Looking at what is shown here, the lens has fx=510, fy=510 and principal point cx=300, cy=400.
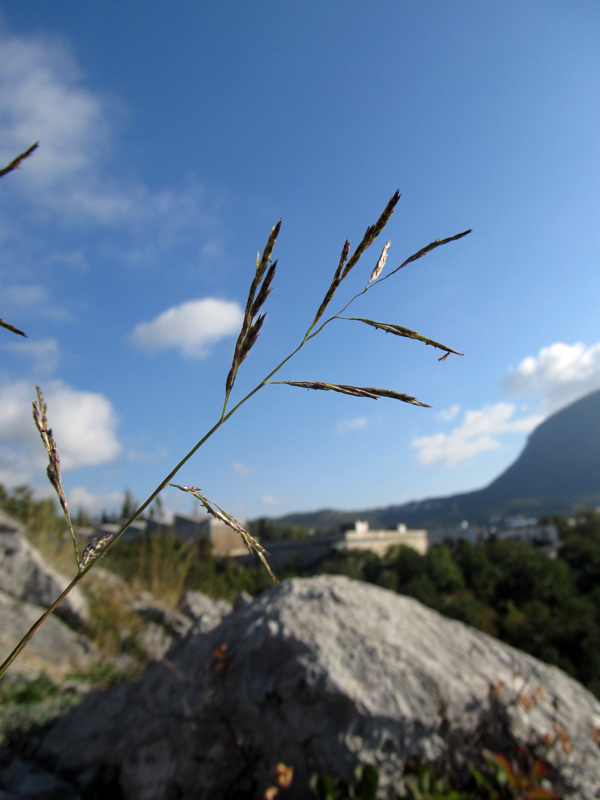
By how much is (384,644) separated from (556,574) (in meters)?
6.95

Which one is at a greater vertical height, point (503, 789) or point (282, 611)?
point (282, 611)

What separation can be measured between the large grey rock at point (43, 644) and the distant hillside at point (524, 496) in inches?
4433

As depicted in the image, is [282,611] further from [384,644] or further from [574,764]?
[574,764]

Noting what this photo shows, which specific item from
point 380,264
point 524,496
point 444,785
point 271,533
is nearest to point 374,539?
point 271,533

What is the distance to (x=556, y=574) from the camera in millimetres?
8461

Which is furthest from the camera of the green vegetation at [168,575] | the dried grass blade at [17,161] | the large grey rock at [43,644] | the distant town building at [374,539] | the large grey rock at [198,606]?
the distant town building at [374,539]

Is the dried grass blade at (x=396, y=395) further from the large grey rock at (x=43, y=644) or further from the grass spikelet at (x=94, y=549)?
the large grey rock at (x=43, y=644)

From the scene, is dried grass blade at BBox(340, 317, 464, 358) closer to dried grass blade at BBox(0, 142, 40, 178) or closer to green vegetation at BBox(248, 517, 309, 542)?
dried grass blade at BBox(0, 142, 40, 178)

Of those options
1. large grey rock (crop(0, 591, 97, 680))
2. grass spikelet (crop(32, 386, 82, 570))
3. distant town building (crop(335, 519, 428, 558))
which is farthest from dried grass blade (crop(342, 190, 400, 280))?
distant town building (crop(335, 519, 428, 558))

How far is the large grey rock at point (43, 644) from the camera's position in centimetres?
483

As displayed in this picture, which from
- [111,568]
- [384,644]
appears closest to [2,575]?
[111,568]

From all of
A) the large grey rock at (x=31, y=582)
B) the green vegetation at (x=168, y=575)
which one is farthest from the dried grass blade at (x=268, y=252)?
the green vegetation at (x=168, y=575)

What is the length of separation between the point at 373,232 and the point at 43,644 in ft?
19.4

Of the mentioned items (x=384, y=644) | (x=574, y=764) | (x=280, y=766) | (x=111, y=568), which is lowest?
(x=574, y=764)
